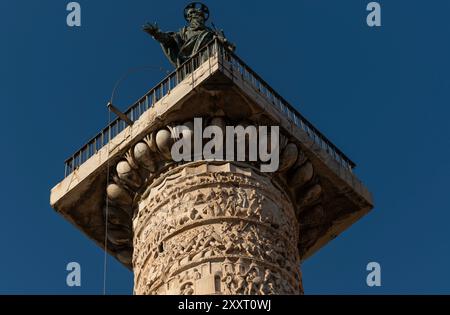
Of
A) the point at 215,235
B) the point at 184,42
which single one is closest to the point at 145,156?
the point at 215,235

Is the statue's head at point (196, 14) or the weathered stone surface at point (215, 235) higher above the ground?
the statue's head at point (196, 14)

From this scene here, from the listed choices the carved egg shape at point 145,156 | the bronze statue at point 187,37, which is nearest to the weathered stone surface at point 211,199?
the carved egg shape at point 145,156

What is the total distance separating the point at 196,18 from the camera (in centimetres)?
1452

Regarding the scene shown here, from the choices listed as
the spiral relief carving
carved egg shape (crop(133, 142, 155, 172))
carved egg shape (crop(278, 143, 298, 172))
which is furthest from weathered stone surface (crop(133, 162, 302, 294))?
carved egg shape (crop(278, 143, 298, 172))

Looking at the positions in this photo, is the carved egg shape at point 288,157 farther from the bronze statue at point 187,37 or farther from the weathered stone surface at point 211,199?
the bronze statue at point 187,37

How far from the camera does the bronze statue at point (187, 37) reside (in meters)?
13.9

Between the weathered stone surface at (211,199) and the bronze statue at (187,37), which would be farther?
the bronze statue at (187,37)

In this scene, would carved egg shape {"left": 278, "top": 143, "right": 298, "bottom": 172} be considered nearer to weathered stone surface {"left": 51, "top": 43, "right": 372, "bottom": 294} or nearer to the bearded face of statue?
weathered stone surface {"left": 51, "top": 43, "right": 372, "bottom": 294}

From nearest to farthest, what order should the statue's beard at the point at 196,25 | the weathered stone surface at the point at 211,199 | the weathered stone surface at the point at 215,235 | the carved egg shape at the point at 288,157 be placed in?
the weathered stone surface at the point at 215,235 < the weathered stone surface at the point at 211,199 < the carved egg shape at the point at 288,157 < the statue's beard at the point at 196,25

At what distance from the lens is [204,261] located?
11.3 m

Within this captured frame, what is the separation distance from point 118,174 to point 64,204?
76cm
